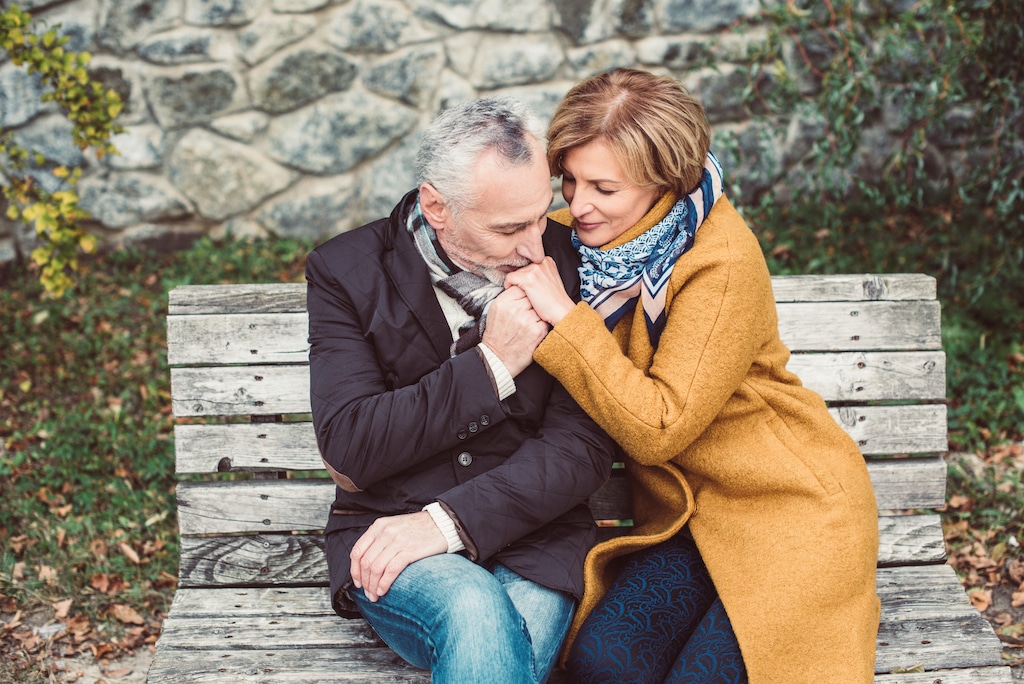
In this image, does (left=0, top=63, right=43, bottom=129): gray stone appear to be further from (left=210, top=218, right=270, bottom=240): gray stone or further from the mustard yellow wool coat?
the mustard yellow wool coat

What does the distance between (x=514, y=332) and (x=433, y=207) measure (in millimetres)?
402

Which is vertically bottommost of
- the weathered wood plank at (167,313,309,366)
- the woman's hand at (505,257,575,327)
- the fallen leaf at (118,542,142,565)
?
the fallen leaf at (118,542,142,565)

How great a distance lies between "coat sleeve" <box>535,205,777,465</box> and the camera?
2273mm

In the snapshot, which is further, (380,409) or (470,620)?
(380,409)

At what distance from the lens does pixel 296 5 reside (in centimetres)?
470

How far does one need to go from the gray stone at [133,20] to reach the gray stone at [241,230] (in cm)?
104

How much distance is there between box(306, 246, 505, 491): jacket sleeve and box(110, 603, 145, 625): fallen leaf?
1.41 m

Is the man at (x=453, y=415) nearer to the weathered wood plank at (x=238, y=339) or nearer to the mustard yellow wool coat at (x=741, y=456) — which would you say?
the mustard yellow wool coat at (x=741, y=456)

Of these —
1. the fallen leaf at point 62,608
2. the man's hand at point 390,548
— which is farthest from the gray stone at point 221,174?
the man's hand at point 390,548

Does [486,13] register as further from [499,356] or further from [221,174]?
[499,356]

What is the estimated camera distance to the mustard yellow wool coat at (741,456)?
229 centimetres

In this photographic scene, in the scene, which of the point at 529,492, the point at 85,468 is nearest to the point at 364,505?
the point at 529,492

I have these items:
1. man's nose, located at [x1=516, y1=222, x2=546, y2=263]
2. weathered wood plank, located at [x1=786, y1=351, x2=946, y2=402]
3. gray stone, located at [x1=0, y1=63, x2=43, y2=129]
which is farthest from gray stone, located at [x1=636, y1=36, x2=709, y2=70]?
gray stone, located at [x1=0, y1=63, x2=43, y2=129]

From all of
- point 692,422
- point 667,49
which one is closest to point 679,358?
point 692,422
